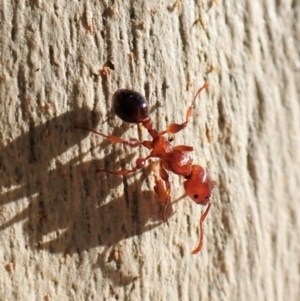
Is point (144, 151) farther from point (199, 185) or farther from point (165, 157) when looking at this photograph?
point (199, 185)

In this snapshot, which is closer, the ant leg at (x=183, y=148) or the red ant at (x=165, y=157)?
the red ant at (x=165, y=157)

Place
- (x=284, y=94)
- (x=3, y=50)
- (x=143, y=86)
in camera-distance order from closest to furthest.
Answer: (x=3, y=50)
(x=143, y=86)
(x=284, y=94)

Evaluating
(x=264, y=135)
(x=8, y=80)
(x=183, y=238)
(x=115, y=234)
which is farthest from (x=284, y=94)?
(x=8, y=80)

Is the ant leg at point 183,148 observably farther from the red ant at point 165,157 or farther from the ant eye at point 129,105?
the ant eye at point 129,105

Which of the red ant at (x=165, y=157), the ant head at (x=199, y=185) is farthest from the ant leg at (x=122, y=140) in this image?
the ant head at (x=199, y=185)

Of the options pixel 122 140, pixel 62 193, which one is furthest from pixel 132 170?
pixel 62 193

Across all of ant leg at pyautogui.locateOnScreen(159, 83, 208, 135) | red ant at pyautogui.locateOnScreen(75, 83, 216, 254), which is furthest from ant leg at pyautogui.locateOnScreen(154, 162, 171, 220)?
ant leg at pyautogui.locateOnScreen(159, 83, 208, 135)

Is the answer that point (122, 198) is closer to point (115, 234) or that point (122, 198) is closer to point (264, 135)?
point (115, 234)

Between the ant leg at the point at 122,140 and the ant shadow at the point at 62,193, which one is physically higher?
the ant leg at the point at 122,140
